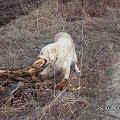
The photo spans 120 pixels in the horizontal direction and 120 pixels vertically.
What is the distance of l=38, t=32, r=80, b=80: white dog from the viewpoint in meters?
4.98

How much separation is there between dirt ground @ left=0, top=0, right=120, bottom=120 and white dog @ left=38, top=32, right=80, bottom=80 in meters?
0.16

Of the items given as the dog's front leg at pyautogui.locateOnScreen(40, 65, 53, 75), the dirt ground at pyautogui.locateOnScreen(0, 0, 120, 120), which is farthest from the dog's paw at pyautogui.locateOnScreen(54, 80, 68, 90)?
the dog's front leg at pyautogui.locateOnScreen(40, 65, 53, 75)

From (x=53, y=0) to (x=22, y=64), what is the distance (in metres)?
3.92

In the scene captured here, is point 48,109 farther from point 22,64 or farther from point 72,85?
point 22,64

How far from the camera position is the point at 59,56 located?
5.14 m

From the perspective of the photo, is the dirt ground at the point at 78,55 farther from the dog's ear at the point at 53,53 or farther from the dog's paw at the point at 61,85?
the dog's ear at the point at 53,53

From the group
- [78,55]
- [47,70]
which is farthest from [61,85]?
[78,55]

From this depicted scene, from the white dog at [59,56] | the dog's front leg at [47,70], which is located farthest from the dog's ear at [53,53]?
the dog's front leg at [47,70]

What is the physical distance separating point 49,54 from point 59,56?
225mm

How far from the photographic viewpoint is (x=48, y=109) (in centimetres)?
443

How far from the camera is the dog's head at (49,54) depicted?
4950 millimetres

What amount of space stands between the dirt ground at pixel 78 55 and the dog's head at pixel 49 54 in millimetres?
302

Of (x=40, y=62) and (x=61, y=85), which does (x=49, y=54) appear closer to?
(x=40, y=62)

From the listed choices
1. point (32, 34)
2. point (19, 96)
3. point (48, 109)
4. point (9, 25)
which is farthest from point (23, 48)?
point (48, 109)
